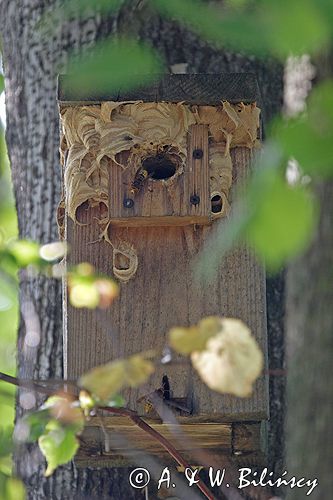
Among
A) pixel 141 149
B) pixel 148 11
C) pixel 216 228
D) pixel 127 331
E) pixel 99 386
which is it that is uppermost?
pixel 148 11

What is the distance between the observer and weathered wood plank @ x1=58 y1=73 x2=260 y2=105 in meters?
3.26

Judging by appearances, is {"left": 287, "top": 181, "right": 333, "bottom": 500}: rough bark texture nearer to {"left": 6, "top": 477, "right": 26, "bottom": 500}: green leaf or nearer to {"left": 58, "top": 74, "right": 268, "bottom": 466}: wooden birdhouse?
{"left": 58, "top": 74, "right": 268, "bottom": 466}: wooden birdhouse

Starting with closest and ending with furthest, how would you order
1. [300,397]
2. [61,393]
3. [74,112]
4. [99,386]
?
1. [99,386]
2. [61,393]
3. [74,112]
4. [300,397]

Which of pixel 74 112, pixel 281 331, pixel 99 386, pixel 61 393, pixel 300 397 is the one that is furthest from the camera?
pixel 281 331

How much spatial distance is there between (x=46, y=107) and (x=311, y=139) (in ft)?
8.62

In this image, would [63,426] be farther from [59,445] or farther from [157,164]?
[157,164]

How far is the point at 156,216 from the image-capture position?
315 cm

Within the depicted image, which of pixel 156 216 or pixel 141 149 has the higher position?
pixel 141 149

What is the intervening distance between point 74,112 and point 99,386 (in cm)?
130

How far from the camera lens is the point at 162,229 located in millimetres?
3225

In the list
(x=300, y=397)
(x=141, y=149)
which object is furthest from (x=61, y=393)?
(x=300, y=397)

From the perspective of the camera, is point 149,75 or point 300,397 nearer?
point 149,75

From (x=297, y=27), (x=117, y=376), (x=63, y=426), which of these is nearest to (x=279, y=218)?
(x=297, y=27)

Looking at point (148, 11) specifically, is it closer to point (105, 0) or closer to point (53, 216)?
point (53, 216)
